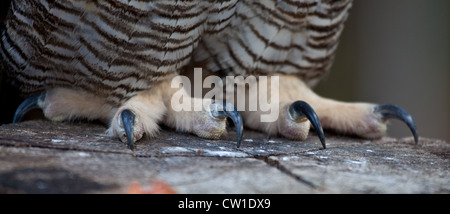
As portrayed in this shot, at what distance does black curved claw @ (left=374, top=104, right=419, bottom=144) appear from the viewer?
1.64m

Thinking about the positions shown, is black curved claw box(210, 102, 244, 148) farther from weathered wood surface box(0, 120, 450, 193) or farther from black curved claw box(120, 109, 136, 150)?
black curved claw box(120, 109, 136, 150)

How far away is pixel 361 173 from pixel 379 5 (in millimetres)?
4168

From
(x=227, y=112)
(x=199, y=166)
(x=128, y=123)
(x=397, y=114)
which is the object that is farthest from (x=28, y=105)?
(x=397, y=114)

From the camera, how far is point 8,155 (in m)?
1.01

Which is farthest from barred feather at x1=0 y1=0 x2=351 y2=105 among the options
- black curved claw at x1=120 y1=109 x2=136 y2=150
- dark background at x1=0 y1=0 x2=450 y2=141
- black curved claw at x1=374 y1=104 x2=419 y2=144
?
dark background at x1=0 y1=0 x2=450 y2=141

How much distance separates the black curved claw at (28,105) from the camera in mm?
1635

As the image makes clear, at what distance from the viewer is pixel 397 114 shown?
65.5 inches

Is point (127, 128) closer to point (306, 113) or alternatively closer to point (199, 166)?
point (199, 166)

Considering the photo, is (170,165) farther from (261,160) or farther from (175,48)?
(175,48)

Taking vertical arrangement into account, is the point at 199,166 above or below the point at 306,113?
below

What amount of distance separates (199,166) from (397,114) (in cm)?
87

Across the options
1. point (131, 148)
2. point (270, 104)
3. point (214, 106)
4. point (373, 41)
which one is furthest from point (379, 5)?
point (131, 148)

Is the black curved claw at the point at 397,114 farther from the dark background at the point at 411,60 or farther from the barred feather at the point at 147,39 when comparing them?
the dark background at the point at 411,60

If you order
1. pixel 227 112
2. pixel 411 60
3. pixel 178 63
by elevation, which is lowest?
pixel 227 112
